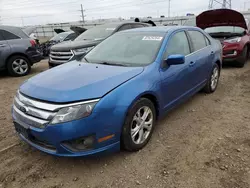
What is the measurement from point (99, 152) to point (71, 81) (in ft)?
2.88

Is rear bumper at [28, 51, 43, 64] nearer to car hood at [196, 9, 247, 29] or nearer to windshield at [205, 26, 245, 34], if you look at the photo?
car hood at [196, 9, 247, 29]

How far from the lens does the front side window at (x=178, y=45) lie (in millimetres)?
3341

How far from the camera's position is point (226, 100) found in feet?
14.9

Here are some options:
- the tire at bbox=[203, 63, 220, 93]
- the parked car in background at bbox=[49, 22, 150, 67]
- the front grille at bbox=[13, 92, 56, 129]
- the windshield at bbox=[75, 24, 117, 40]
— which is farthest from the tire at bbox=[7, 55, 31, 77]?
the tire at bbox=[203, 63, 220, 93]

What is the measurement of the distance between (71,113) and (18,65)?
598 cm

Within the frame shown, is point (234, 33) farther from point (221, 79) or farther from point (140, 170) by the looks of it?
point (140, 170)

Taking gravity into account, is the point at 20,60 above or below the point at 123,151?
above

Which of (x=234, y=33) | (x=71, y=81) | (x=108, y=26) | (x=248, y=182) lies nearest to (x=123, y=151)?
(x=71, y=81)

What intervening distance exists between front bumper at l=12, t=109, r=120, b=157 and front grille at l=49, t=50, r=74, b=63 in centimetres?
427

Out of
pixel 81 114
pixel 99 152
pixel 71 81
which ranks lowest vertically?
pixel 99 152

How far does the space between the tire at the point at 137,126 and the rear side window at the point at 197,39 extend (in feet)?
5.79

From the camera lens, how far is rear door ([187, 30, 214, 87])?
154 inches

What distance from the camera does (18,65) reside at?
24.0 feet

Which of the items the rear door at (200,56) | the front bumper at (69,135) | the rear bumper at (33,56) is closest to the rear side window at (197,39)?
the rear door at (200,56)
